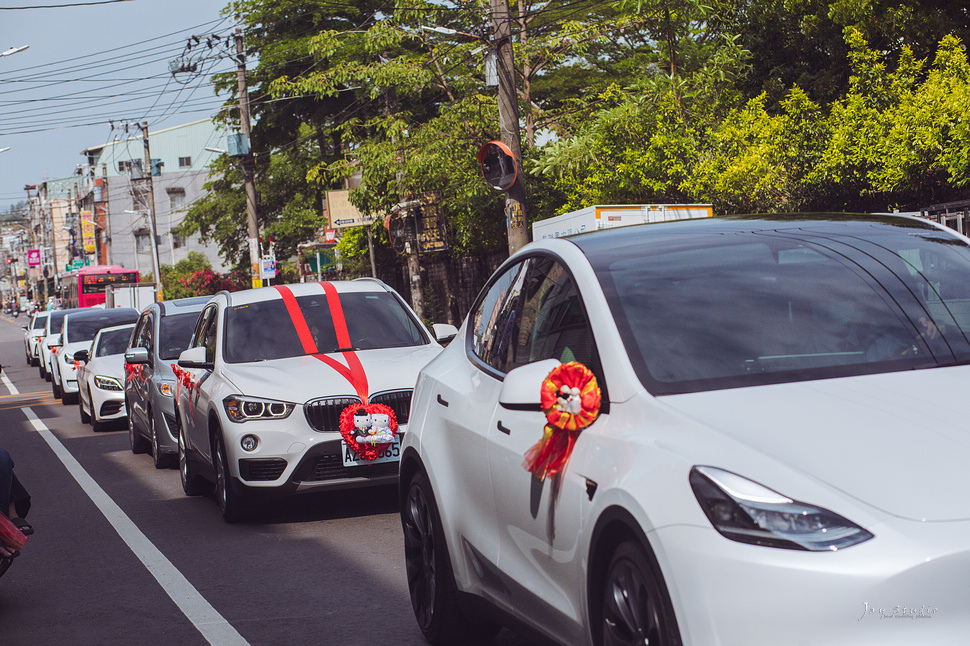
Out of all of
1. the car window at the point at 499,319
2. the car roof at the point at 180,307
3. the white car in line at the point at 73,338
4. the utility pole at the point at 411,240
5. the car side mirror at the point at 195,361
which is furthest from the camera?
the utility pole at the point at 411,240

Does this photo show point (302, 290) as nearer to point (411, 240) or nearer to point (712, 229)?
point (712, 229)

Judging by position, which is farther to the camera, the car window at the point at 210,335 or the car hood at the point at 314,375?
the car window at the point at 210,335

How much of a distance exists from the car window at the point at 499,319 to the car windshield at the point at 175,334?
7973mm

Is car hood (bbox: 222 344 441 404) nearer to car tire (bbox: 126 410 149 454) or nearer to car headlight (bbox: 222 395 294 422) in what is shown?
car headlight (bbox: 222 395 294 422)

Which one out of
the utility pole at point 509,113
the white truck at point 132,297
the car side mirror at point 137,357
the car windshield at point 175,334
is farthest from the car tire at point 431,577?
the white truck at point 132,297

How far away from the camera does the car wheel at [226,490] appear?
337 inches

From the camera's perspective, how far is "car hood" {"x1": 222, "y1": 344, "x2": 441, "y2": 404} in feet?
27.7

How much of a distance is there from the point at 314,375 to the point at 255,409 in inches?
20.3

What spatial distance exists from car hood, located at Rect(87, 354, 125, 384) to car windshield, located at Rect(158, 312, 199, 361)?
11.6 feet

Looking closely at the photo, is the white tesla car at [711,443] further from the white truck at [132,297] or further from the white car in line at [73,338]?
the white truck at [132,297]

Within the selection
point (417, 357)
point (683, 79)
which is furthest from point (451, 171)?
point (417, 357)

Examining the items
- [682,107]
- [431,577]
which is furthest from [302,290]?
[682,107]

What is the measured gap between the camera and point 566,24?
2467 centimetres

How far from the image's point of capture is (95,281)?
56688mm
